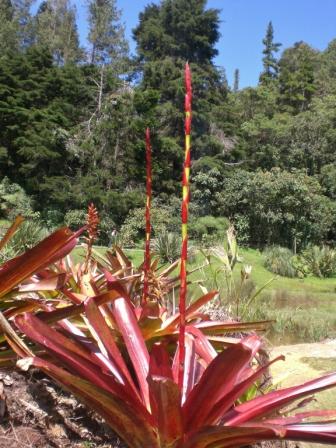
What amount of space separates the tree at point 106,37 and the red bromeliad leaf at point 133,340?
23.8 metres

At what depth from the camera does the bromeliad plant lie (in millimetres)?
1328

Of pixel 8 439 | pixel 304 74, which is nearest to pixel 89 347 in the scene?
pixel 8 439

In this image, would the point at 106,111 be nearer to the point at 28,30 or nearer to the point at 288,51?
Result: the point at 28,30

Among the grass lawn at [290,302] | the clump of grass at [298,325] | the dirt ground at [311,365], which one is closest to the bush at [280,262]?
the grass lawn at [290,302]

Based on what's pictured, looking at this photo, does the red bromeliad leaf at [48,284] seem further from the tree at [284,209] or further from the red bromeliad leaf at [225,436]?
the tree at [284,209]

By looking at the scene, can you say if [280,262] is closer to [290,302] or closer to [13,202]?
[290,302]

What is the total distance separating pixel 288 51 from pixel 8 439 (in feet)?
138

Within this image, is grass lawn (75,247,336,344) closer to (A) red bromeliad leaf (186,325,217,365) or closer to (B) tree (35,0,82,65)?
(A) red bromeliad leaf (186,325,217,365)

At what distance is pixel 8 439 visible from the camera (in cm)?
161

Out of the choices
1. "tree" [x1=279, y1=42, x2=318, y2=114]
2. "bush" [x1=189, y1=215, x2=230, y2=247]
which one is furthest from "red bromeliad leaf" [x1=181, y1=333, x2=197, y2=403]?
"tree" [x1=279, y1=42, x2=318, y2=114]

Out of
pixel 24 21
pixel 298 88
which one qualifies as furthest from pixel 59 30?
pixel 298 88

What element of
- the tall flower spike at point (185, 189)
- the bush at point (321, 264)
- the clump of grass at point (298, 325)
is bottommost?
the bush at point (321, 264)

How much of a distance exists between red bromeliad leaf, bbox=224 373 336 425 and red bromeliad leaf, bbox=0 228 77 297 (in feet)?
2.69

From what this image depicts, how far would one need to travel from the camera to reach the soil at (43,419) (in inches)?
65.4
